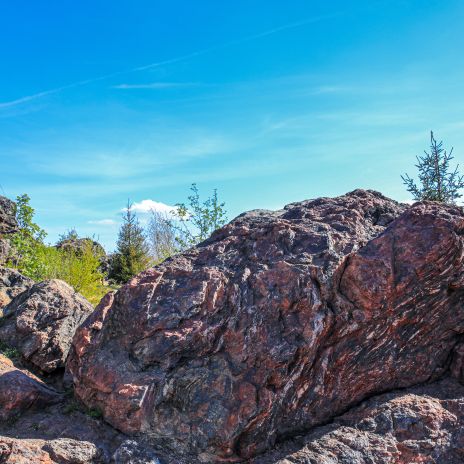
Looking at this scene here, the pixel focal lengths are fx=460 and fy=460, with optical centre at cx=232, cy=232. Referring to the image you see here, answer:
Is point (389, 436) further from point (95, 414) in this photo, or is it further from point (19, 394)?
point (19, 394)

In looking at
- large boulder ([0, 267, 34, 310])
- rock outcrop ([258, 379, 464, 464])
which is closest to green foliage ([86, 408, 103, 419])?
rock outcrop ([258, 379, 464, 464])

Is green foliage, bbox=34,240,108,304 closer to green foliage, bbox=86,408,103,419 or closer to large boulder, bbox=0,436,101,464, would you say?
green foliage, bbox=86,408,103,419

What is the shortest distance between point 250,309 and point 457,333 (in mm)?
2128

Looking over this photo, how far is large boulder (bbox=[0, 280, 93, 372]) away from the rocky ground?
1.69 feet

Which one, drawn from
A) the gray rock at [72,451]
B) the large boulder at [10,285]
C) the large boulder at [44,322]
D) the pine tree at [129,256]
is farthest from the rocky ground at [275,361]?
the pine tree at [129,256]

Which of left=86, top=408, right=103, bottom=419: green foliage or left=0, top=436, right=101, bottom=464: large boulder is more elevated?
left=86, top=408, right=103, bottom=419: green foliage

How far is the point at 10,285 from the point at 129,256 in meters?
15.8

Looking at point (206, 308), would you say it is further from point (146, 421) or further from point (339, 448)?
point (339, 448)

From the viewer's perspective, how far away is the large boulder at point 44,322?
194 inches

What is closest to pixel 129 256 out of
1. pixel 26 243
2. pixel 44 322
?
pixel 26 243

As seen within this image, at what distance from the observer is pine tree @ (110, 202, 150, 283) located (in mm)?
22047

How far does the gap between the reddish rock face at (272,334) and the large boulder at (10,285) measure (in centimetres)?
254

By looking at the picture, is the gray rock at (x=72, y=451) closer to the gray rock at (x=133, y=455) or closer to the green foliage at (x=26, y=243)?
the gray rock at (x=133, y=455)

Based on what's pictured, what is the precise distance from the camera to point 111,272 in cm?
2295
